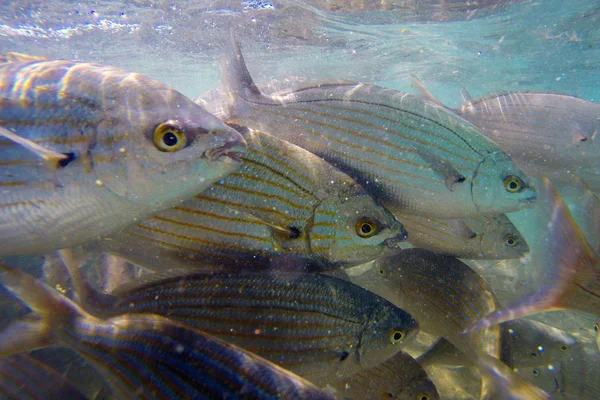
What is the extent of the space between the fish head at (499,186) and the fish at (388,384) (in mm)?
1428

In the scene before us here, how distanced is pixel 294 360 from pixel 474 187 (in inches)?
74.2

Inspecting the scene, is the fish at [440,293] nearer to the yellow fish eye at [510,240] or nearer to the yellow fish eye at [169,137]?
the yellow fish eye at [510,240]

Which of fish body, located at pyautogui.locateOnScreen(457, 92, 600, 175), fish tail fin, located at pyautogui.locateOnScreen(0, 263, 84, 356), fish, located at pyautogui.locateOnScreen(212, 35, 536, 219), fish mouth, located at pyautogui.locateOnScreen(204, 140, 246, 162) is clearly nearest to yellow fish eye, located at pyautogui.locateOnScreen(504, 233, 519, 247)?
fish, located at pyautogui.locateOnScreen(212, 35, 536, 219)

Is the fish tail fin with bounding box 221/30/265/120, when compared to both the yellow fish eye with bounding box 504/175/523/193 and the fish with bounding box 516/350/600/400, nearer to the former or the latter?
the yellow fish eye with bounding box 504/175/523/193

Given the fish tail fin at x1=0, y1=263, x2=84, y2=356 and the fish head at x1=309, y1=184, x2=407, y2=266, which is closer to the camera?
the fish tail fin at x1=0, y1=263, x2=84, y2=356

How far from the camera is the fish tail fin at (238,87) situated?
2715mm

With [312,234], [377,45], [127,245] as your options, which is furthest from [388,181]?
[377,45]

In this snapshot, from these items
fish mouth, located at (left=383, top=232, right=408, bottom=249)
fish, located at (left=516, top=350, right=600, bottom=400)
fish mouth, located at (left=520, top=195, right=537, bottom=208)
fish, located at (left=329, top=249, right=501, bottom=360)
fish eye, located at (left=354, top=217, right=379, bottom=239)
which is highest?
fish mouth, located at (left=520, top=195, right=537, bottom=208)

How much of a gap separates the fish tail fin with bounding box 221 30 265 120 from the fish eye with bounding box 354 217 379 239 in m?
1.32

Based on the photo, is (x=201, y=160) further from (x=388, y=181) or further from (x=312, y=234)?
(x=388, y=181)

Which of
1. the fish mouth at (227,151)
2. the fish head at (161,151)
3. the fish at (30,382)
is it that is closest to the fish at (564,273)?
the fish mouth at (227,151)

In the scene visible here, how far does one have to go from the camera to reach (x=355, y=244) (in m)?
2.25

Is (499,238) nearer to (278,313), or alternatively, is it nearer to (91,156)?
(278,313)

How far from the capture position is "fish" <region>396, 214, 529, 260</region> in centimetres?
309
